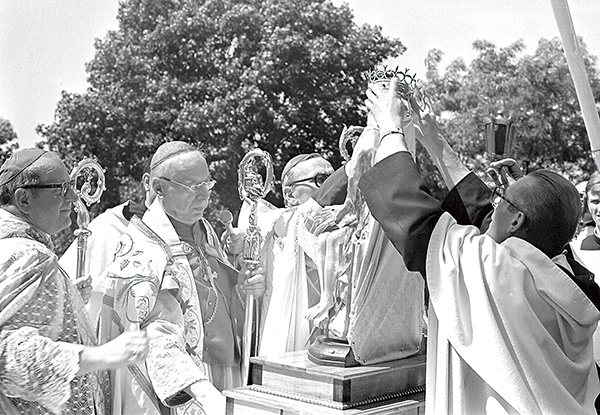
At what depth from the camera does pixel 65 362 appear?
2.13 m

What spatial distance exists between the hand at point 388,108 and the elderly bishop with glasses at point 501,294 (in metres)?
0.02

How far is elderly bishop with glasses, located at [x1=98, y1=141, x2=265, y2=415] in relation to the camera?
9.44 feet

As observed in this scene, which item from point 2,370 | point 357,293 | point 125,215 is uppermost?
point 125,215

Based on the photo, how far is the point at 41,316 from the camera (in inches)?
90.0

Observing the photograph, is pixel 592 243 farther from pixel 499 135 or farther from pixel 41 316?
pixel 41 316

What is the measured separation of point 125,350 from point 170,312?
1113mm

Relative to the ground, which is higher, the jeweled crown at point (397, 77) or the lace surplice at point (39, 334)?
the jeweled crown at point (397, 77)

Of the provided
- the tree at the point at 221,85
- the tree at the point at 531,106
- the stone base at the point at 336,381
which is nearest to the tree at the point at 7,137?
the tree at the point at 221,85

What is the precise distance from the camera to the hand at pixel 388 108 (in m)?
1.99

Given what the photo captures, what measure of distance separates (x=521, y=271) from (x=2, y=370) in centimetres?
150

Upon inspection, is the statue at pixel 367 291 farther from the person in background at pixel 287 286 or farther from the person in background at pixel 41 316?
the person in background at pixel 287 286

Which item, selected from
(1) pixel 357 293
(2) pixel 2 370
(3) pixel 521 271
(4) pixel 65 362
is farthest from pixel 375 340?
(2) pixel 2 370

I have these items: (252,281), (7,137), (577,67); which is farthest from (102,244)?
(7,137)

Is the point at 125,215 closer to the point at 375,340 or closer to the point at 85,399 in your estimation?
the point at 85,399
